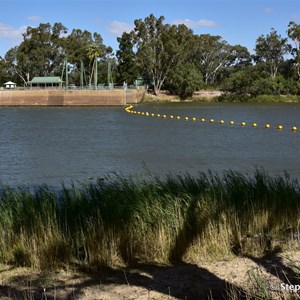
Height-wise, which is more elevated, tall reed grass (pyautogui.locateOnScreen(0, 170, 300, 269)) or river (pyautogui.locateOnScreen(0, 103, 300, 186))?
tall reed grass (pyautogui.locateOnScreen(0, 170, 300, 269))

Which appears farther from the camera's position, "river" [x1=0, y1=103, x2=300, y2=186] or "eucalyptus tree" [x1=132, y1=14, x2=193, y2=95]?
"eucalyptus tree" [x1=132, y1=14, x2=193, y2=95]

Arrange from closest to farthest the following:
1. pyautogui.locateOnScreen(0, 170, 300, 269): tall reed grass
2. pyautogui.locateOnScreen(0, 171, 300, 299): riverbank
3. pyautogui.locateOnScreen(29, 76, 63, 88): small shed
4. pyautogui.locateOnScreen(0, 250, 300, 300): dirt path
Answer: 1. pyautogui.locateOnScreen(0, 250, 300, 300): dirt path
2. pyautogui.locateOnScreen(0, 171, 300, 299): riverbank
3. pyautogui.locateOnScreen(0, 170, 300, 269): tall reed grass
4. pyautogui.locateOnScreen(29, 76, 63, 88): small shed

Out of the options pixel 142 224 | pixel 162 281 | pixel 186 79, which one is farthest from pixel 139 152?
pixel 186 79

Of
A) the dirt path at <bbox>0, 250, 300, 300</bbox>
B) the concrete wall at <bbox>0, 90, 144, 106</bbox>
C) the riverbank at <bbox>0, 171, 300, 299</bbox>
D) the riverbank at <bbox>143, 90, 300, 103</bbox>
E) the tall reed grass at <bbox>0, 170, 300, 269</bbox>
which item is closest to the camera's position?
the dirt path at <bbox>0, 250, 300, 300</bbox>

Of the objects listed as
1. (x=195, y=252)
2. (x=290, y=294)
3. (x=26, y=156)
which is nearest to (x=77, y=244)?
(x=195, y=252)

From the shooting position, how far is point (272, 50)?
95.1 m

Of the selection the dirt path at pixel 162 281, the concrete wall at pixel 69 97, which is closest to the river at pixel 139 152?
the dirt path at pixel 162 281

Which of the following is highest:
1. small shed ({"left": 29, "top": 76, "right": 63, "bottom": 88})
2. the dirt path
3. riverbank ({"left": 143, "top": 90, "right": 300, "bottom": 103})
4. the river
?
Result: small shed ({"left": 29, "top": 76, "right": 63, "bottom": 88})

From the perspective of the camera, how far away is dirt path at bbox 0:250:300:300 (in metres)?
5.09

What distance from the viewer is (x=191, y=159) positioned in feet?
68.9

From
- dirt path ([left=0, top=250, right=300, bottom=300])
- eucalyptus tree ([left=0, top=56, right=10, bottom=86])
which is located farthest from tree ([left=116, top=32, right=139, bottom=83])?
dirt path ([left=0, top=250, right=300, bottom=300])

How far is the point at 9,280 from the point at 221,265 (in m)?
2.63

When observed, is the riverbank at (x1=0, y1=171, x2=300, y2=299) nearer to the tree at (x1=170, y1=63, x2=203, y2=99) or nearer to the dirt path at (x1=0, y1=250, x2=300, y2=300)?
the dirt path at (x1=0, y1=250, x2=300, y2=300)

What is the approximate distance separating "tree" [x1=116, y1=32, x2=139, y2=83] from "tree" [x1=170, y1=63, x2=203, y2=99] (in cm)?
802
